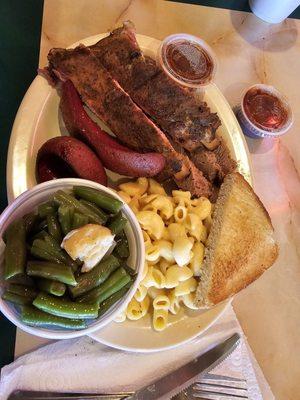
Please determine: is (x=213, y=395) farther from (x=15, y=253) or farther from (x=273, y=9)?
(x=273, y=9)

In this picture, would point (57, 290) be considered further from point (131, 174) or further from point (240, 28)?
point (240, 28)

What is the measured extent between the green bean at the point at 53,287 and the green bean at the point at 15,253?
0.07 meters

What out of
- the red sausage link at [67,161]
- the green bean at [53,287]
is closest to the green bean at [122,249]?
the green bean at [53,287]

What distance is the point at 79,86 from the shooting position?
1.77 metres

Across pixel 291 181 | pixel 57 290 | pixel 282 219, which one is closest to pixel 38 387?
pixel 57 290

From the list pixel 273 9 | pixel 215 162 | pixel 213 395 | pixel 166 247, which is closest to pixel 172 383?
pixel 213 395

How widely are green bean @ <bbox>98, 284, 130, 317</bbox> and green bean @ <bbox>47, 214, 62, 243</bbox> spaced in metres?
0.23

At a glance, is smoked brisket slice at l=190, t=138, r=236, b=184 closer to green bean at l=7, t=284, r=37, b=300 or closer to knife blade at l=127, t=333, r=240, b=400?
knife blade at l=127, t=333, r=240, b=400

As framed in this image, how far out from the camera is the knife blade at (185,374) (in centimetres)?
162

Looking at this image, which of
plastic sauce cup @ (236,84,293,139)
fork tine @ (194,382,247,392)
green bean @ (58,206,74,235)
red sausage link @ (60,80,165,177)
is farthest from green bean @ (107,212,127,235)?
plastic sauce cup @ (236,84,293,139)

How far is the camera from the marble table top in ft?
6.39

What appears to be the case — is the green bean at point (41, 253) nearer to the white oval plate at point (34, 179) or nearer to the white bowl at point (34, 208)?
the white bowl at point (34, 208)

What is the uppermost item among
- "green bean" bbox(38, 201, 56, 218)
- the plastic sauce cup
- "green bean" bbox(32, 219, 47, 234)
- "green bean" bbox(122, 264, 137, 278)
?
"green bean" bbox(38, 201, 56, 218)

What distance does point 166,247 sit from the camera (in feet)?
5.57
